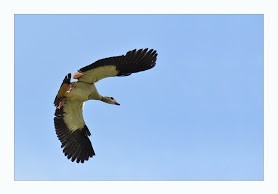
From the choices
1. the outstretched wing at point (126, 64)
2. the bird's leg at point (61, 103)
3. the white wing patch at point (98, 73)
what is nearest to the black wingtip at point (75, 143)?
the bird's leg at point (61, 103)

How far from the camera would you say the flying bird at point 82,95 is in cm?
2266

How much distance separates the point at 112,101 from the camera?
24750mm

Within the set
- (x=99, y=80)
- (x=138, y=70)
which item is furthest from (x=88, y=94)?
(x=138, y=70)

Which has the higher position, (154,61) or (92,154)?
(154,61)

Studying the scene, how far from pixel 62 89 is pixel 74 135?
255 cm

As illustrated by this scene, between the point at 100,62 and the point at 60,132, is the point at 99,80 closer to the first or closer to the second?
the point at 100,62

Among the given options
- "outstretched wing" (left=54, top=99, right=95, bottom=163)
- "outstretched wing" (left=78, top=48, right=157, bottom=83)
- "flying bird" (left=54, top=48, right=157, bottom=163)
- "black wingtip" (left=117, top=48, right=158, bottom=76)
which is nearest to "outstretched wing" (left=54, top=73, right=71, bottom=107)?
"flying bird" (left=54, top=48, right=157, bottom=163)

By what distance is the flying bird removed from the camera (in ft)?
74.3

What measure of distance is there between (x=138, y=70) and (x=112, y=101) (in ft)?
7.78

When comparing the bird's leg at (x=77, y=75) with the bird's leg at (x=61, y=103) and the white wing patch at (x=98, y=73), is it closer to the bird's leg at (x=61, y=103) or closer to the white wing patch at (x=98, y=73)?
the white wing patch at (x=98, y=73)

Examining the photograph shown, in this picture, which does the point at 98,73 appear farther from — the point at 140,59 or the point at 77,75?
the point at 140,59

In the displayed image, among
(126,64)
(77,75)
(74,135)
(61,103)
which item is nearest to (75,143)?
(74,135)

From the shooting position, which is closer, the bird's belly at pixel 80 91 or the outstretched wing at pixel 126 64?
the outstretched wing at pixel 126 64

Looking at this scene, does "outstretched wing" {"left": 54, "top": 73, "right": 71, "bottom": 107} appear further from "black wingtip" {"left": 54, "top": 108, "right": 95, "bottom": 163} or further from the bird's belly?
"black wingtip" {"left": 54, "top": 108, "right": 95, "bottom": 163}
